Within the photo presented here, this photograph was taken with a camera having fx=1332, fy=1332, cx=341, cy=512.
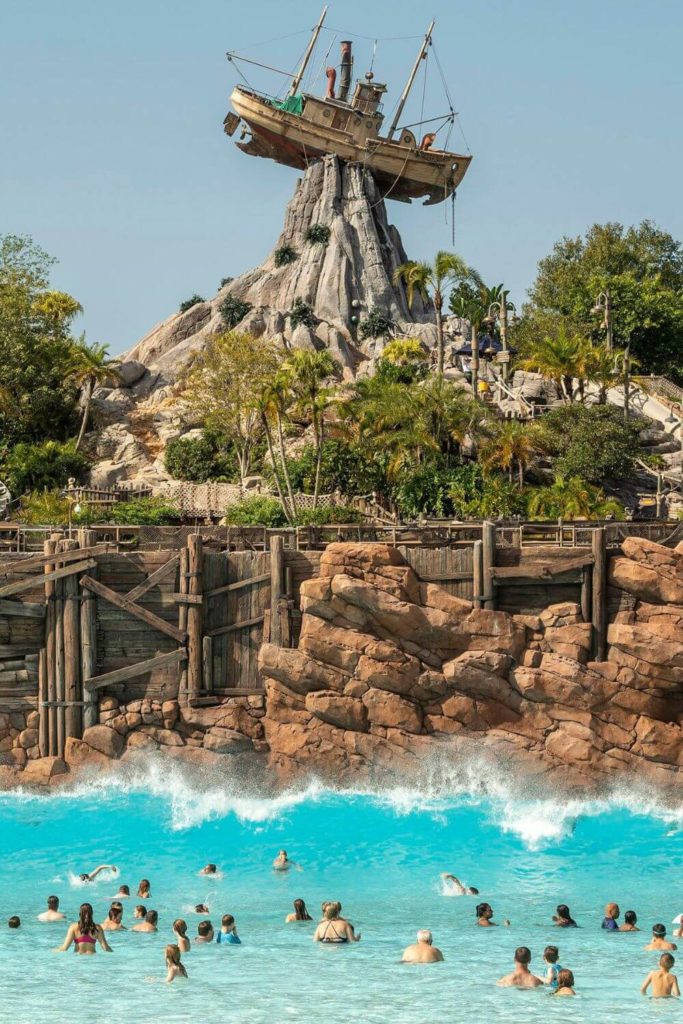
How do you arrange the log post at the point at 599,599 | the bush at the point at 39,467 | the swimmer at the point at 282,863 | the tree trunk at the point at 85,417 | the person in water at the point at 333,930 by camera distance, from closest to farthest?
the person in water at the point at 333,930 → the swimmer at the point at 282,863 → the log post at the point at 599,599 → the bush at the point at 39,467 → the tree trunk at the point at 85,417

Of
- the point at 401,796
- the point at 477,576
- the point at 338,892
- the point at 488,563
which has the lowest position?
the point at 338,892

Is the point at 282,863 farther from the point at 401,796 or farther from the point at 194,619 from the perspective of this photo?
the point at 194,619

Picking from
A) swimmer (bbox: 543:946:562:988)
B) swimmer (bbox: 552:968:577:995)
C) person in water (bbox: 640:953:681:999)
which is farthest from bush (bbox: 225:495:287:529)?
person in water (bbox: 640:953:681:999)

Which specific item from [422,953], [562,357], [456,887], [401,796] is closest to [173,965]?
[422,953]

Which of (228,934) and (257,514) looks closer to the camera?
(228,934)

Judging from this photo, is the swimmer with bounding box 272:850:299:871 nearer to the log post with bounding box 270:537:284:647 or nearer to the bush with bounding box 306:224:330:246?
the log post with bounding box 270:537:284:647

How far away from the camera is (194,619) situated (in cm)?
2611

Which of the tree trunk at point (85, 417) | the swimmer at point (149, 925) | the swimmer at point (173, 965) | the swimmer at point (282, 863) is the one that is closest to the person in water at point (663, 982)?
the swimmer at point (173, 965)

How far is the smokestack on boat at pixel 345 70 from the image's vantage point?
75.4m

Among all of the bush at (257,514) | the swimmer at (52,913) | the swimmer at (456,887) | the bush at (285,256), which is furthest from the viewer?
the bush at (285,256)

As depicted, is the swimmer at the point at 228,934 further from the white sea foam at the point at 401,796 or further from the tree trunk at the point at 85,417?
the tree trunk at the point at 85,417

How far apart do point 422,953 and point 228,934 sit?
293cm

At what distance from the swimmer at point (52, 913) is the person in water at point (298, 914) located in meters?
3.45

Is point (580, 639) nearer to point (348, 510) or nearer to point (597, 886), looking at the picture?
point (597, 886)
